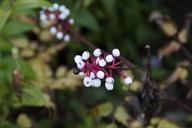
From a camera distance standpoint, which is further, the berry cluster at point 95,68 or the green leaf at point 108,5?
the green leaf at point 108,5

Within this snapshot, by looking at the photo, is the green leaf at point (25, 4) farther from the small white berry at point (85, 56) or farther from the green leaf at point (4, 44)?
the small white berry at point (85, 56)

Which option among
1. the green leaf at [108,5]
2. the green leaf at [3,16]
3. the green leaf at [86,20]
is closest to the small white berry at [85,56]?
the green leaf at [3,16]

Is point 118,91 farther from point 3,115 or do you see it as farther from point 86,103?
point 3,115

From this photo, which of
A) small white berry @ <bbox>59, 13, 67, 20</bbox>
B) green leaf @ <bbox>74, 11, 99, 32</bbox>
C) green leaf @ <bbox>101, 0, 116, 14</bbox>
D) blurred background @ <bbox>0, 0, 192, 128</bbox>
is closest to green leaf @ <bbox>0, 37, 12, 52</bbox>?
blurred background @ <bbox>0, 0, 192, 128</bbox>

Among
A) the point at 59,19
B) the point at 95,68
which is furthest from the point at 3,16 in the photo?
the point at 95,68

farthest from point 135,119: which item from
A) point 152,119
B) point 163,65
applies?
point 163,65

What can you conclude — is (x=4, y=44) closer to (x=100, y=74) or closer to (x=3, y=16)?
(x=3, y=16)
